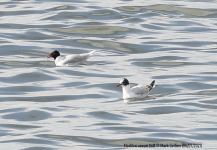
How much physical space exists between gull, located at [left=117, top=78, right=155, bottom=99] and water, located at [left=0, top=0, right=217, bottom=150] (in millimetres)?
212

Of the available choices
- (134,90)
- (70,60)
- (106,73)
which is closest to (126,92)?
(134,90)

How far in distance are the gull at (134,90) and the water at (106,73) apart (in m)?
0.21

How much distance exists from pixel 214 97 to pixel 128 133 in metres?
3.40

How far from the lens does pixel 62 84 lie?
56.4 feet

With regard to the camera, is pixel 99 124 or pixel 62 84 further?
pixel 62 84

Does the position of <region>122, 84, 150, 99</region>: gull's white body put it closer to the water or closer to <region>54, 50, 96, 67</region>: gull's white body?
the water

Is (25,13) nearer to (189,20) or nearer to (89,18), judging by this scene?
(89,18)

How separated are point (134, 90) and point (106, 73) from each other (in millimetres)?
2649

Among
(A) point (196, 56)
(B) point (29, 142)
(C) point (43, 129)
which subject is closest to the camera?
(B) point (29, 142)

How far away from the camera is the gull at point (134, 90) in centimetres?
1562

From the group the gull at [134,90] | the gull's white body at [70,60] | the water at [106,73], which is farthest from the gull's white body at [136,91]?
the gull's white body at [70,60]

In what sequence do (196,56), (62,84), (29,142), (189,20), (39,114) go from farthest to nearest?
(189,20), (196,56), (62,84), (39,114), (29,142)

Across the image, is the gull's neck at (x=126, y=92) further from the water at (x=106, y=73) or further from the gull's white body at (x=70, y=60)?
the gull's white body at (x=70, y=60)

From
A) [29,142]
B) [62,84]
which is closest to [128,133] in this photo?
[29,142]
